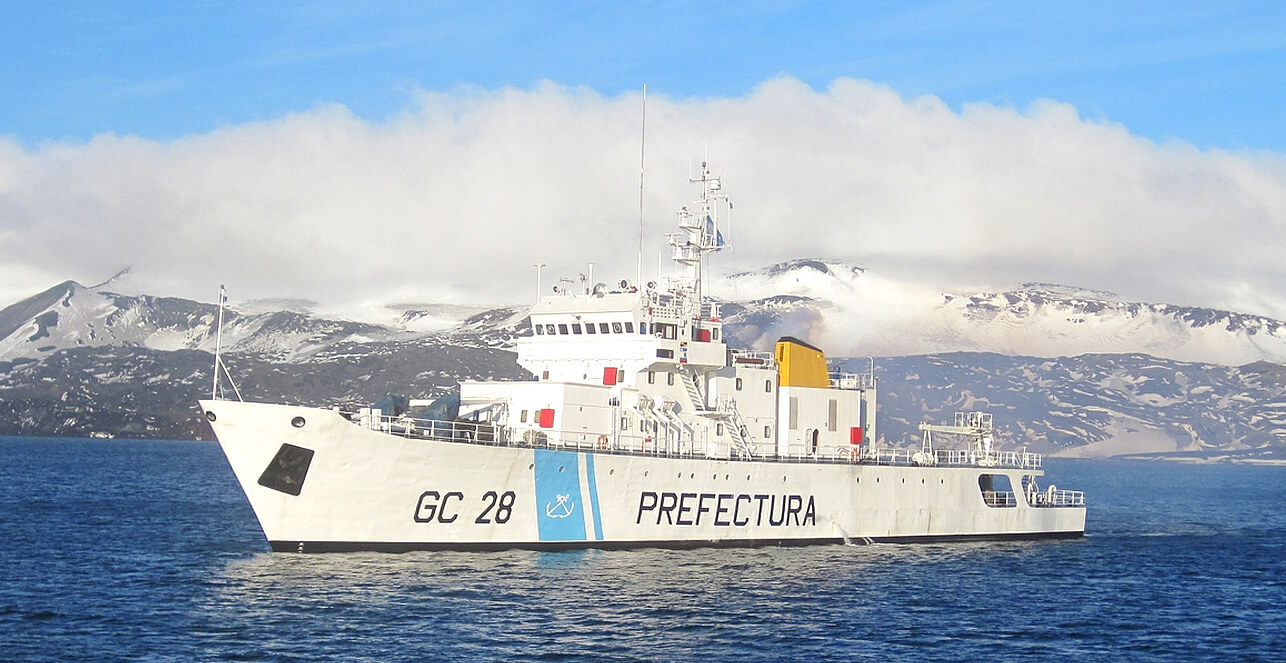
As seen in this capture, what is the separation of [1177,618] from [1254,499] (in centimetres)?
7772

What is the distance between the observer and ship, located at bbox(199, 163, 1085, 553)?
32250 millimetres

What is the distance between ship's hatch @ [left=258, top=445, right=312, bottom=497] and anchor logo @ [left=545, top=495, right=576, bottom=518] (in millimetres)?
6534

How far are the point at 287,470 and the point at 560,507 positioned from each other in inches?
287

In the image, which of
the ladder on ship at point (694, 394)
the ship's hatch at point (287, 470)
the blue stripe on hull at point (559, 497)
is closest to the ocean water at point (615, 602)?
the blue stripe on hull at point (559, 497)

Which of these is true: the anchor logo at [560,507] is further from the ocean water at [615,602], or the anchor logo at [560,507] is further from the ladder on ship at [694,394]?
the ladder on ship at [694,394]

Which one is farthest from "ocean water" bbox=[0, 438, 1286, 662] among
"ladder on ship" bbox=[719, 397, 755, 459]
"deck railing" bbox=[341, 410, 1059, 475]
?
"ladder on ship" bbox=[719, 397, 755, 459]

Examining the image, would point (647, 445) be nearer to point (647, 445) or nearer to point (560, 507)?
point (647, 445)

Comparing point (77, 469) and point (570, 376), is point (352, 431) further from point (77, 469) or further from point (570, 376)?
point (77, 469)

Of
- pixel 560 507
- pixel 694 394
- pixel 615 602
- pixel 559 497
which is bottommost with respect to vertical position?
pixel 615 602

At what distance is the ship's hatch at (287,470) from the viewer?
104ft

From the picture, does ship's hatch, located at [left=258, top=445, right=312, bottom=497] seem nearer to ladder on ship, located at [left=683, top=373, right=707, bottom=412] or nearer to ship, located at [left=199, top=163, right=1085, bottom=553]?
ship, located at [left=199, top=163, right=1085, bottom=553]

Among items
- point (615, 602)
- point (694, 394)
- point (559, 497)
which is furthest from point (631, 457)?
point (615, 602)

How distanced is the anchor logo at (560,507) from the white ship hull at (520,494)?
3cm

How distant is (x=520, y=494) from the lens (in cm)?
3434
